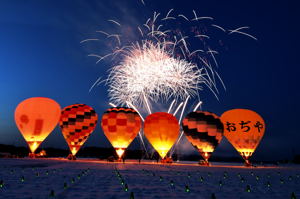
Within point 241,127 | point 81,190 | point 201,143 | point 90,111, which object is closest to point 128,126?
point 90,111

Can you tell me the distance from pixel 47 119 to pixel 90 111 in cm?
562

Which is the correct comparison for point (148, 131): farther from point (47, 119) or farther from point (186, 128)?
point (47, 119)

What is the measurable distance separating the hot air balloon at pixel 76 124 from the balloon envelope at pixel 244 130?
17646 millimetres

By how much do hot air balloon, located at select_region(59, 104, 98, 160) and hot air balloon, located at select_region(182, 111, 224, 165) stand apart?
42.8ft

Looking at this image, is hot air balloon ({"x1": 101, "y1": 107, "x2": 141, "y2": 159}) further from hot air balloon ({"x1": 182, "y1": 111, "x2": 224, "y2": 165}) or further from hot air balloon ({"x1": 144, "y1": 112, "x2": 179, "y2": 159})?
hot air balloon ({"x1": 182, "y1": 111, "x2": 224, "y2": 165})

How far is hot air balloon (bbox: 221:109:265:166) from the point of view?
39688 mm

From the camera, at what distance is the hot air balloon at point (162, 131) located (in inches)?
1610

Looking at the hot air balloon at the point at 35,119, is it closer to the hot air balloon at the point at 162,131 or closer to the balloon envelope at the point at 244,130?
the hot air balloon at the point at 162,131

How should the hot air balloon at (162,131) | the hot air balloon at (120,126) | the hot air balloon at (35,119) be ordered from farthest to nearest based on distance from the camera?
1. the hot air balloon at (35,119)
2. the hot air balloon at (162,131)
3. the hot air balloon at (120,126)

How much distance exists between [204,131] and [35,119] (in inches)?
830

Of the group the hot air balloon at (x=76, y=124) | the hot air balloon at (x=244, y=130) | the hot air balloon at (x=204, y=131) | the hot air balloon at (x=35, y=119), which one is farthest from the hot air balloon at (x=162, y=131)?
the hot air balloon at (x=35, y=119)

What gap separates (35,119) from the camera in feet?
135

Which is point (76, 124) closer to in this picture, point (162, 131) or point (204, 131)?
point (162, 131)

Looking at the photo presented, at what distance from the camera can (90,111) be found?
43.7 metres
